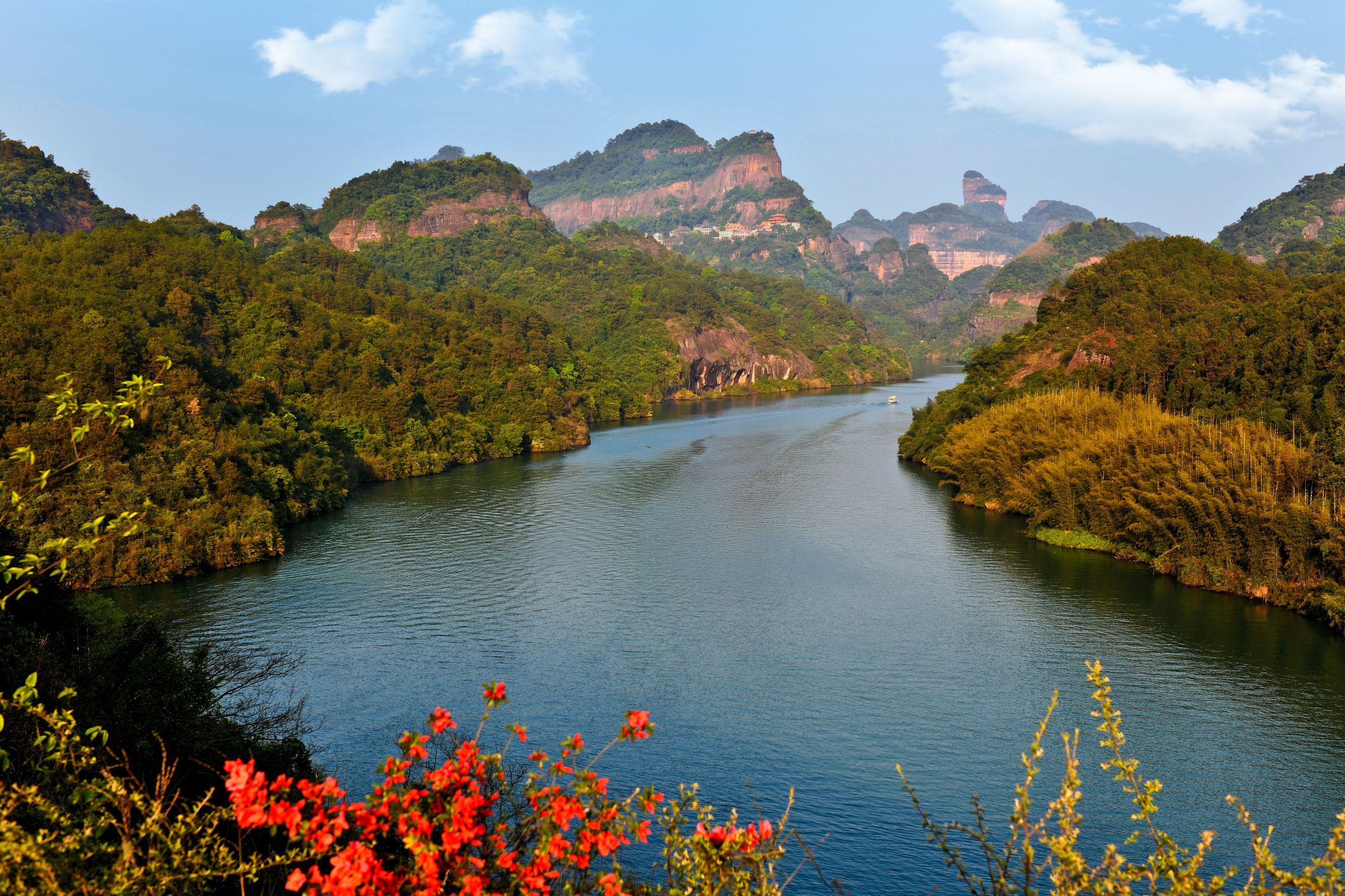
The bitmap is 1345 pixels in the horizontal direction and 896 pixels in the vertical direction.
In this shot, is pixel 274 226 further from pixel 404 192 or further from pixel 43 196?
pixel 43 196

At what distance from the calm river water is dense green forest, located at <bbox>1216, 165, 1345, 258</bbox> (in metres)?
136

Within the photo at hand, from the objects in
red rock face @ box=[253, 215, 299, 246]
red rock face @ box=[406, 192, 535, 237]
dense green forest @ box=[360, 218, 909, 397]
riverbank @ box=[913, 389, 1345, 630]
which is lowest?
riverbank @ box=[913, 389, 1345, 630]

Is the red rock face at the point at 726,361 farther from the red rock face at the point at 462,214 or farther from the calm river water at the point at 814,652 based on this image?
the calm river water at the point at 814,652

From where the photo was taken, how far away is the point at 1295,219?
15250cm

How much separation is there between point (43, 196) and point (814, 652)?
101 meters

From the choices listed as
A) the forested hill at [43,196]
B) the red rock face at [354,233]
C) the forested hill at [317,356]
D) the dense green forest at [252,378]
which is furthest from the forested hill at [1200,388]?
the red rock face at [354,233]

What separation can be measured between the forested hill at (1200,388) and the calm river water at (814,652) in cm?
209

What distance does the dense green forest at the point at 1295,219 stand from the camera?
148750 mm

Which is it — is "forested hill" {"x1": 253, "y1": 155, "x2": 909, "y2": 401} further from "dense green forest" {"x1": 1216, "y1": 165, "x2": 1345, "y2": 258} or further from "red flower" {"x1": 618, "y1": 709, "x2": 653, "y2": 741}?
"red flower" {"x1": 618, "y1": 709, "x2": 653, "y2": 741}

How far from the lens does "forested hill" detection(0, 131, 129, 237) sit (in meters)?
88.9

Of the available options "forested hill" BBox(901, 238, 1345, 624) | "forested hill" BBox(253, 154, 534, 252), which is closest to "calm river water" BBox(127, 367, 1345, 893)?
"forested hill" BBox(901, 238, 1345, 624)

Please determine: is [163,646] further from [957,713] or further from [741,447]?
[741,447]

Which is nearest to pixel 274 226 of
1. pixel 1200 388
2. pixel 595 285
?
pixel 595 285

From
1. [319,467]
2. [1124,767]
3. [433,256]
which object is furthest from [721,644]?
[433,256]
